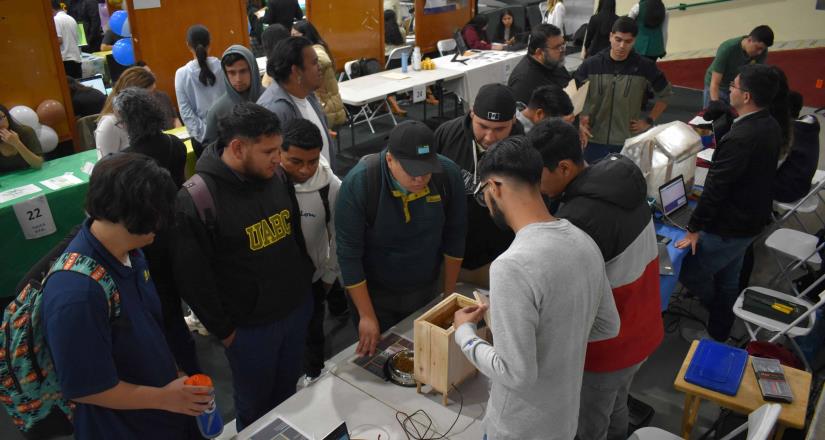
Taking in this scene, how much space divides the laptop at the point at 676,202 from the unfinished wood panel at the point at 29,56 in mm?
4637

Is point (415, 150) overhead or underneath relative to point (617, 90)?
overhead

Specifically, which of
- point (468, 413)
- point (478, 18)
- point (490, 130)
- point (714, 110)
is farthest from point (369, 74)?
point (468, 413)

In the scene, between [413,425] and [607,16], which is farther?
[607,16]

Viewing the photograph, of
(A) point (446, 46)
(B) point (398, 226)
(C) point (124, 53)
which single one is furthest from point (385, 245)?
(A) point (446, 46)

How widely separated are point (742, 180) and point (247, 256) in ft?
7.87

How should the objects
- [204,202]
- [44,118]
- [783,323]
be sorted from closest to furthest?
[204,202], [783,323], [44,118]

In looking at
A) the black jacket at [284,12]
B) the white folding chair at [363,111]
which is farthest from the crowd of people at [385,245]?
the black jacket at [284,12]

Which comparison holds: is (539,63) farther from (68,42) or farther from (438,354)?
(68,42)

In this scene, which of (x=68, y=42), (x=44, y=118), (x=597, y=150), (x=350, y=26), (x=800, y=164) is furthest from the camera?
(x=350, y=26)

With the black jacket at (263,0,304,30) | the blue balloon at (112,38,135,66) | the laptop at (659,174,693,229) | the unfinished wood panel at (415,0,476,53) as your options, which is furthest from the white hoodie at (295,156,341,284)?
the unfinished wood panel at (415,0,476,53)

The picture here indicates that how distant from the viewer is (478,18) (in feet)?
26.7

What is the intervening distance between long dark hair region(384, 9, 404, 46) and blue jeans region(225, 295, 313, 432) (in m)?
6.48

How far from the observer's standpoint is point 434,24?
28.1 ft

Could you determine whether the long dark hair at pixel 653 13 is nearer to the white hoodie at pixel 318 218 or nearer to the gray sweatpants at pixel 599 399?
the white hoodie at pixel 318 218
